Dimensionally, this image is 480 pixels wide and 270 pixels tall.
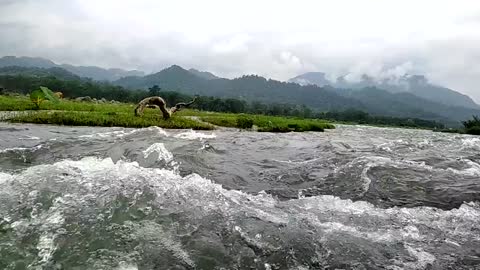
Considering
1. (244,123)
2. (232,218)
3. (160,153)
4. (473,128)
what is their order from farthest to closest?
(473,128) < (244,123) < (160,153) < (232,218)

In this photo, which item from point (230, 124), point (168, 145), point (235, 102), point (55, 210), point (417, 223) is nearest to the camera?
point (55, 210)

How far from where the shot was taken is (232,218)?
7340mm

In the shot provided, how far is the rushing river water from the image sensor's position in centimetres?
595

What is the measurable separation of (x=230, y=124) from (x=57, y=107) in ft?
46.4

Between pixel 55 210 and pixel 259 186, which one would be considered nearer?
pixel 55 210

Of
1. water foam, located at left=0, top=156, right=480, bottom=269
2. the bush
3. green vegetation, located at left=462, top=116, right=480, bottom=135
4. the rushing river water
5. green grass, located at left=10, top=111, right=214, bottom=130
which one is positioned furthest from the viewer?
green vegetation, located at left=462, top=116, right=480, bottom=135

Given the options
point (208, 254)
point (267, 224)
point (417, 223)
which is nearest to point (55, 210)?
point (208, 254)

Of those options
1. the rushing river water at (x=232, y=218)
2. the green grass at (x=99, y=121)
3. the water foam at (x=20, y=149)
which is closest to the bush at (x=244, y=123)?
the green grass at (x=99, y=121)

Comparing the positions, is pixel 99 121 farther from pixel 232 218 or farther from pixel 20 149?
pixel 232 218

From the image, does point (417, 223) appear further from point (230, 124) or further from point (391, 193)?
point (230, 124)

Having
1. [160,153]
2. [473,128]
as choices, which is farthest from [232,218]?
[473,128]

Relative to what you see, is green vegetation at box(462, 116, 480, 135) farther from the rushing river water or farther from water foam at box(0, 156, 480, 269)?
water foam at box(0, 156, 480, 269)

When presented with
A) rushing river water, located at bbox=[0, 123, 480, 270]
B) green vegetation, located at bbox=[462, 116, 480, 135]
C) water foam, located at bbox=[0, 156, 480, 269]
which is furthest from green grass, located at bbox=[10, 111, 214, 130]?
green vegetation, located at bbox=[462, 116, 480, 135]

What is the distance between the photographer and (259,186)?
35.4 feet
